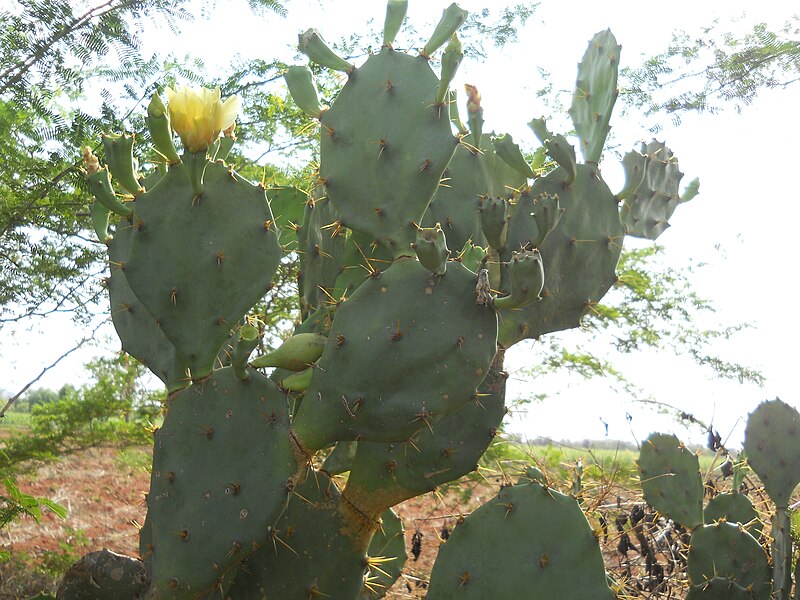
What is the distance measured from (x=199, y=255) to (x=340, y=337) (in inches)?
13.9

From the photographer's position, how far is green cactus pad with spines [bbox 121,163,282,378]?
1528 mm

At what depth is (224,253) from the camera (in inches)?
60.2

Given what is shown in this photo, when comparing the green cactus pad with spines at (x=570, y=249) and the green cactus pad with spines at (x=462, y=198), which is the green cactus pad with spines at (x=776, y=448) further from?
the green cactus pad with spines at (x=462, y=198)

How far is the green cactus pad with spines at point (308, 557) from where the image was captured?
1628 millimetres

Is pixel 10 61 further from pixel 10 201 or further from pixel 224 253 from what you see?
pixel 224 253

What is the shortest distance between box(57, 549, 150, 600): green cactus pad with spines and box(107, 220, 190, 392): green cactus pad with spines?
493 millimetres

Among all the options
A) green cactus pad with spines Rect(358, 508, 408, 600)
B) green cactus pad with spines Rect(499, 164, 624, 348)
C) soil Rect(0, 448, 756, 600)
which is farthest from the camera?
soil Rect(0, 448, 756, 600)

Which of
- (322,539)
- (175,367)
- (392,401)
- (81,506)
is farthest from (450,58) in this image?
Result: (81,506)

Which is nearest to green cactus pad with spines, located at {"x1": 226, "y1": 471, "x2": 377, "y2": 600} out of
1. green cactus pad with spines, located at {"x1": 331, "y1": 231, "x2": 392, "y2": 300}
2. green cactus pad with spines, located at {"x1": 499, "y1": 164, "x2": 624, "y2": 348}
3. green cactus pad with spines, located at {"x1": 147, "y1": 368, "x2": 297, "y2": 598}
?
green cactus pad with spines, located at {"x1": 147, "y1": 368, "x2": 297, "y2": 598}

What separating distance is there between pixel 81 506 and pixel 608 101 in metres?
4.13

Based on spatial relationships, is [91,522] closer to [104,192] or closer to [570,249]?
[104,192]

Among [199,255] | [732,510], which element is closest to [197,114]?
[199,255]

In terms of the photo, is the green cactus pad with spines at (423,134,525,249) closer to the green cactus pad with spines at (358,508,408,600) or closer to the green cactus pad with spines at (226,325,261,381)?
the green cactus pad with spines at (226,325,261,381)

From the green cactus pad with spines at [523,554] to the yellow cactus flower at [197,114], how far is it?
968 millimetres
